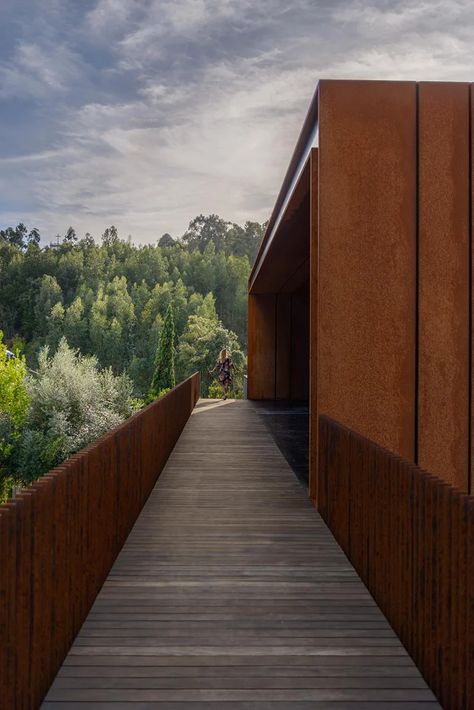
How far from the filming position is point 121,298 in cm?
6122

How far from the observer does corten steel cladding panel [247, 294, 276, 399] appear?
16984 mm

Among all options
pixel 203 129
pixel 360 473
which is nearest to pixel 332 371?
pixel 360 473

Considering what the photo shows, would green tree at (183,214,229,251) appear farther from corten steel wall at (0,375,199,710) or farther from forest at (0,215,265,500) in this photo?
corten steel wall at (0,375,199,710)

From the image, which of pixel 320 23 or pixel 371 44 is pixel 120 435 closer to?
pixel 371 44

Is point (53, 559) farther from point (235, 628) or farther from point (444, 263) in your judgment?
point (444, 263)

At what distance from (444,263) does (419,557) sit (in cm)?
360

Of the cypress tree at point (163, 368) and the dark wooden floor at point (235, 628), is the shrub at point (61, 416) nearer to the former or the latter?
the cypress tree at point (163, 368)

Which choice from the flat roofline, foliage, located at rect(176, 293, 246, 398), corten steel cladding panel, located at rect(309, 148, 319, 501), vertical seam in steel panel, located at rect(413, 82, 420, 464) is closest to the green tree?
foliage, located at rect(176, 293, 246, 398)

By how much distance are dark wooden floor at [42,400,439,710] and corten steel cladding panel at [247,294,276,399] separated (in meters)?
11.9

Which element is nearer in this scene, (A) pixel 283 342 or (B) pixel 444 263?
(B) pixel 444 263

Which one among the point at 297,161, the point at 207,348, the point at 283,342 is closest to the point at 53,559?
the point at 297,161

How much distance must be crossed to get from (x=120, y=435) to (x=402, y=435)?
268cm

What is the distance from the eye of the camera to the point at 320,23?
1149 cm

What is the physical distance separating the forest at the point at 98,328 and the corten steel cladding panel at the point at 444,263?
1841cm
